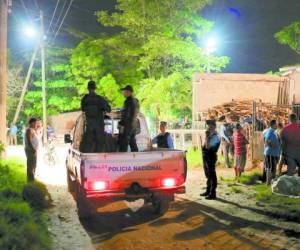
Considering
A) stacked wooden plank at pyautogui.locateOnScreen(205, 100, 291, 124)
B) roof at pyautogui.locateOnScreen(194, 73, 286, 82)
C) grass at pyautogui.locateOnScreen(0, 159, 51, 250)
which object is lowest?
grass at pyautogui.locateOnScreen(0, 159, 51, 250)

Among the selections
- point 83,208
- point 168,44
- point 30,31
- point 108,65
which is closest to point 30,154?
point 83,208

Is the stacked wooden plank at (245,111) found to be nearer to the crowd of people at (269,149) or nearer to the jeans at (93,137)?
the crowd of people at (269,149)

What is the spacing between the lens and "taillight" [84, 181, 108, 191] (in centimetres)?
755

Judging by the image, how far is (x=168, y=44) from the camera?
20.7 meters

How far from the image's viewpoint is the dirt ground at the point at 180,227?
6738 millimetres

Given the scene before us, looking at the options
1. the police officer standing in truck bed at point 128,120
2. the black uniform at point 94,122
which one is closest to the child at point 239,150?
the police officer standing in truck bed at point 128,120

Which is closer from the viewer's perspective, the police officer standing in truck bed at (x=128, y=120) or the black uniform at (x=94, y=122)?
the black uniform at (x=94, y=122)

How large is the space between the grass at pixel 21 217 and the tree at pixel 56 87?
2173 cm

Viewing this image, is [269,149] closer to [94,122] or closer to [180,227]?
[180,227]

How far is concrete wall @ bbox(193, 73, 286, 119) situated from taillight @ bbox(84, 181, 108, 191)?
14.0m

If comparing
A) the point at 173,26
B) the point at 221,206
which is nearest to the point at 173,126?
the point at 173,26

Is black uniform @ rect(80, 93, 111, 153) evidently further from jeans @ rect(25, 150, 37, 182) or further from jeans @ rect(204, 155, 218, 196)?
jeans @ rect(204, 155, 218, 196)

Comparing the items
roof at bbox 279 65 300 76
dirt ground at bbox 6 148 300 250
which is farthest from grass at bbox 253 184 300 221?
roof at bbox 279 65 300 76

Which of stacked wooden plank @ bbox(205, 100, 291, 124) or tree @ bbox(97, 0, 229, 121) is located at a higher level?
tree @ bbox(97, 0, 229, 121)
